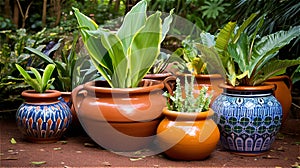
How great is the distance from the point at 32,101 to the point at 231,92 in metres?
1.36

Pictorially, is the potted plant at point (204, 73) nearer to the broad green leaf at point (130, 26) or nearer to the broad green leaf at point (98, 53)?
the broad green leaf at point (130, 26)

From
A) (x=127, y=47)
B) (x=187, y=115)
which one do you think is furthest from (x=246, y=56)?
(x=127, y=47)

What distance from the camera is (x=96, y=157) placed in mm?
2689

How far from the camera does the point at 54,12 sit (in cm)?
560

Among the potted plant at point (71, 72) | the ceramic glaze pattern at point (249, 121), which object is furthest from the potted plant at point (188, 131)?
the potted plant at point (71, 72)

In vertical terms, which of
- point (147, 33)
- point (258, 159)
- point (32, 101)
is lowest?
point (258, 159)

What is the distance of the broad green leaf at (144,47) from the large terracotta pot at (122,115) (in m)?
0.12

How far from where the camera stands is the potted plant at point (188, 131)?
8.37 ft

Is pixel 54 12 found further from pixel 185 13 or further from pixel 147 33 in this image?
pixel 147 33

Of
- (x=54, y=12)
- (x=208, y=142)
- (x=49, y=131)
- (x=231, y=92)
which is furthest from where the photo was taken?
(x=54, y=12)

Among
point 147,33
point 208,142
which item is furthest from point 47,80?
point 208,142

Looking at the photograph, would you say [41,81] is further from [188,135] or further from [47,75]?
[188,135]

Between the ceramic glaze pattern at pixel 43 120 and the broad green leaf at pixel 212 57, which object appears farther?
the ceramic glaze pattern at pixel 43 120

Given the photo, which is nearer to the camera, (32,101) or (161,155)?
(161,155)
